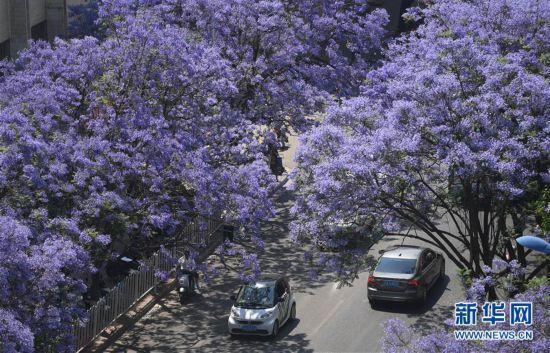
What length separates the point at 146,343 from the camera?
26.8 meters

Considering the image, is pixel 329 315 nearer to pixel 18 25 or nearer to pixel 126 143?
pixel 126 143

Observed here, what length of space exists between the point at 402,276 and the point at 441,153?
23.4ft

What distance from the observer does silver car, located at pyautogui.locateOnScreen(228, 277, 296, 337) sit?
1036 inches

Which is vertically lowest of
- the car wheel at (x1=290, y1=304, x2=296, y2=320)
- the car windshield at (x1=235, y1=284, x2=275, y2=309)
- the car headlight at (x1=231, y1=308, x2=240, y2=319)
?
the car wheel at (x1=290, y1=304, x2=296, y2=320)

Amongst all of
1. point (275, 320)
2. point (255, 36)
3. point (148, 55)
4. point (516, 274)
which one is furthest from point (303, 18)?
point (516, 274)

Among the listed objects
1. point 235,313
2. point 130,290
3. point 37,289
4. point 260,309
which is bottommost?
point 235,313

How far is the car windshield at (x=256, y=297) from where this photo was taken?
26.5 metres

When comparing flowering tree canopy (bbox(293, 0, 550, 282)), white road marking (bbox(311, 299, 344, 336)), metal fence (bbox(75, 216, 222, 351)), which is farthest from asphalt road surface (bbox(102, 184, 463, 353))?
flowering tree canopy (bbox(293, 0, 550, 282))

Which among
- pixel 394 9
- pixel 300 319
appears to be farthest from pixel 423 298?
pixel 394 9

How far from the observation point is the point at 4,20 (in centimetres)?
A: 3812

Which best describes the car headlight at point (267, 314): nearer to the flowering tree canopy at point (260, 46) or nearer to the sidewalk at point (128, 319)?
the sidewalk at point (128, 319)

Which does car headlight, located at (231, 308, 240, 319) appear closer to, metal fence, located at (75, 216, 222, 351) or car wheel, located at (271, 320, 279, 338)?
car wheel, located at (271, 320, 279, 338)

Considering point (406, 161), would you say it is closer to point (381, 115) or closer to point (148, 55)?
point (381, 115)

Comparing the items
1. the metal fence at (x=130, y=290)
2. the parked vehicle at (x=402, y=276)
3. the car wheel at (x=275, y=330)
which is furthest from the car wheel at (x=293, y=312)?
the metal fence at (x=130, y=290)
